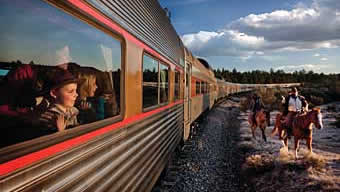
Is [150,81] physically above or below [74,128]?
above

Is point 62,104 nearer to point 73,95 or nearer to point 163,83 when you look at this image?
point 73,95

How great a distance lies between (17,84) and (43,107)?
0.26 m

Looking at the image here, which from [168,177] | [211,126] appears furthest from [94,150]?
[211,126]

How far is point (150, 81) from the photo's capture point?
4.18m

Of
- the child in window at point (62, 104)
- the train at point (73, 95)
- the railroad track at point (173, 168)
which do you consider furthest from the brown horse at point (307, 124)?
the child in window at point (62, 104)

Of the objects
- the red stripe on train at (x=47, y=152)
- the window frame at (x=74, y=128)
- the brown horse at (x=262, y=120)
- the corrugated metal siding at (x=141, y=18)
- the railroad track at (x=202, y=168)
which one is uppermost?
the corrugated metal siding at (x=141, y=18)

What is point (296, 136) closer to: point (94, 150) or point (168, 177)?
point (168, 177)

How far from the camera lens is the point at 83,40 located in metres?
2.04

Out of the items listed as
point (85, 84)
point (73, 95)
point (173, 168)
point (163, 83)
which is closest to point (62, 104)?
point (73, 95)

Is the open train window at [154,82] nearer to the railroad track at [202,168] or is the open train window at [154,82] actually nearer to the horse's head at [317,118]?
the railroad track at [202,168]

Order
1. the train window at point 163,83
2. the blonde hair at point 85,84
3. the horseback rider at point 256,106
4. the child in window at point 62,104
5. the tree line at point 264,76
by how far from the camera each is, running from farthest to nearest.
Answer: the tree line at point 264,76 → the horseback rider at point 256,106 → the train window at point 163,83 → the blonde hair at point 85,84 → the child in window at point 62,104

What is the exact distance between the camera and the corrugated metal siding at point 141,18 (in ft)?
8.32

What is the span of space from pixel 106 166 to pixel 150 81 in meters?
1.93

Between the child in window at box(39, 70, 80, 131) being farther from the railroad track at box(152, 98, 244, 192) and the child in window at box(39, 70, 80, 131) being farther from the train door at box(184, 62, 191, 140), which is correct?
the train door at box(184, 62, 191, 140)
